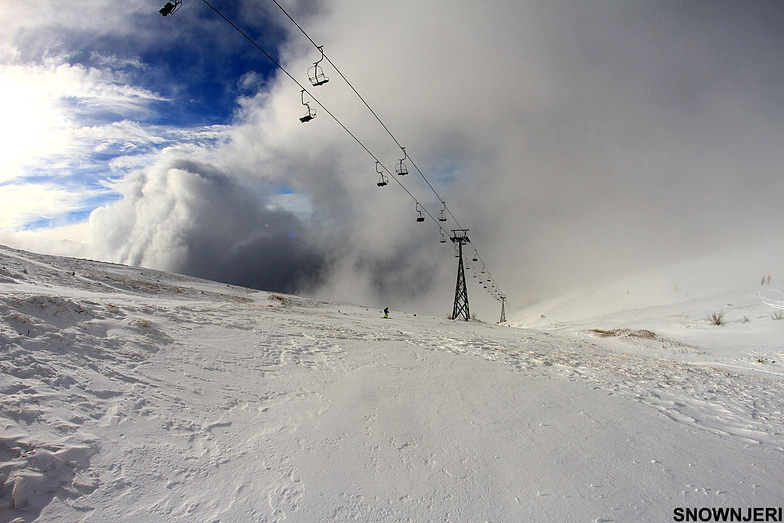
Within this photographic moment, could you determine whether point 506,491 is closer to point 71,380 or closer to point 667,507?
point 667,507

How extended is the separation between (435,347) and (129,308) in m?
8.09

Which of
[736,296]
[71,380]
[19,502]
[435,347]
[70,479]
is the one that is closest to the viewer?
[19,502]

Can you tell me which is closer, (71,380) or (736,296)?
(71,380)

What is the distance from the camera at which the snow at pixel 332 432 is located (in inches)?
145

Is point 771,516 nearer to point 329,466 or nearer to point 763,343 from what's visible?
point 329,466

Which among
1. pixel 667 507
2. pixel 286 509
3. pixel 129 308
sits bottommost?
pixel 286 509

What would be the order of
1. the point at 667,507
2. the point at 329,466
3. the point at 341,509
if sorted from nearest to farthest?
1. the point at 341,509
2. the point at 667,507
3. the point at 329,466

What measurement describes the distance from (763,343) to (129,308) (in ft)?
77.6

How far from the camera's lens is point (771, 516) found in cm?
392

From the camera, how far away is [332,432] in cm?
514

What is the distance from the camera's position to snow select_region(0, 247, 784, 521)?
3.68 metres

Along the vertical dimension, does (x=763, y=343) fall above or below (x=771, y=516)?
above

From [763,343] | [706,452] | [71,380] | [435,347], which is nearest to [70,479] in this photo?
[71,380]

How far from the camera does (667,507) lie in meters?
3.99
